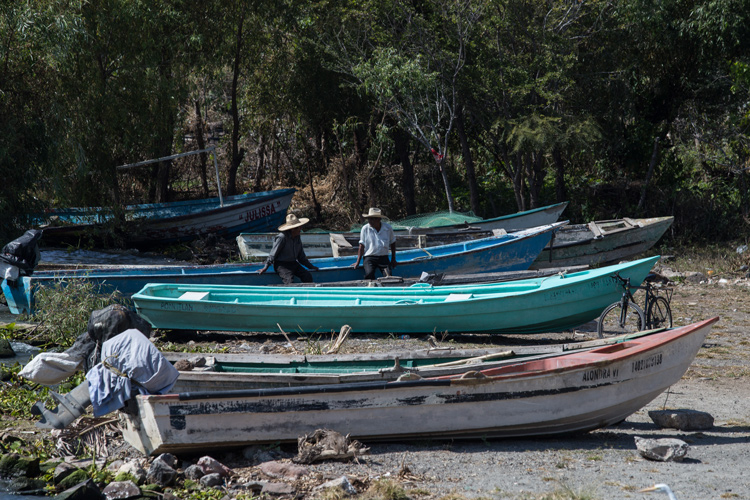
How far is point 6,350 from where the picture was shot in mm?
8727

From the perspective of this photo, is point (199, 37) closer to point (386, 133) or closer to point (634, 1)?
point (386, 133)

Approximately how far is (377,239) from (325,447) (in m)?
5.60

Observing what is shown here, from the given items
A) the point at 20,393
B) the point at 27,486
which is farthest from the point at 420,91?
the point at 27,486

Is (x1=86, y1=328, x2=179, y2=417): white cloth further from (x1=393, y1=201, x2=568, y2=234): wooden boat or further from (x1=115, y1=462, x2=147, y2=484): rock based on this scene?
(x1=393, y1=201, x2=568, y2=234): wooden boat

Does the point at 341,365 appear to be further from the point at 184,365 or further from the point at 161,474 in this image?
the point at 161,474

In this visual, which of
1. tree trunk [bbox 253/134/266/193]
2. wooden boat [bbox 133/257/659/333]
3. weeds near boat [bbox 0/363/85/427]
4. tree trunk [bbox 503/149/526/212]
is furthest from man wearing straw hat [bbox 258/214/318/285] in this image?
tree trunk [bbox 253/134/266/193]

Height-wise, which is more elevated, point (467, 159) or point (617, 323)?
point (467, 159)

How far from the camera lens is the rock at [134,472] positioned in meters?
5.44

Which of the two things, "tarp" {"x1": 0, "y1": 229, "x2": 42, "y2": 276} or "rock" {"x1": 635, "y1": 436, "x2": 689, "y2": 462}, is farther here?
"tarp" {"x1": 0, "y1": 229, "x2": 42, "y2": 276}

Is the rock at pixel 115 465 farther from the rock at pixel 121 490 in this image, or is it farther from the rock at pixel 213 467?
the rock at pixel 213 467

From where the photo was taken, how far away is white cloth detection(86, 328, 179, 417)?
218 inches

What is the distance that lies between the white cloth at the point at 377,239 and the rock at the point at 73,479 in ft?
20.1

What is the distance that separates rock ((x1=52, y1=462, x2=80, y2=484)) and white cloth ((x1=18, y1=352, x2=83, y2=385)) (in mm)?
698

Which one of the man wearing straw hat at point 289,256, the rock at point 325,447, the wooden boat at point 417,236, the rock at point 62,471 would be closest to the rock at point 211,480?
the rock at point 325,447
